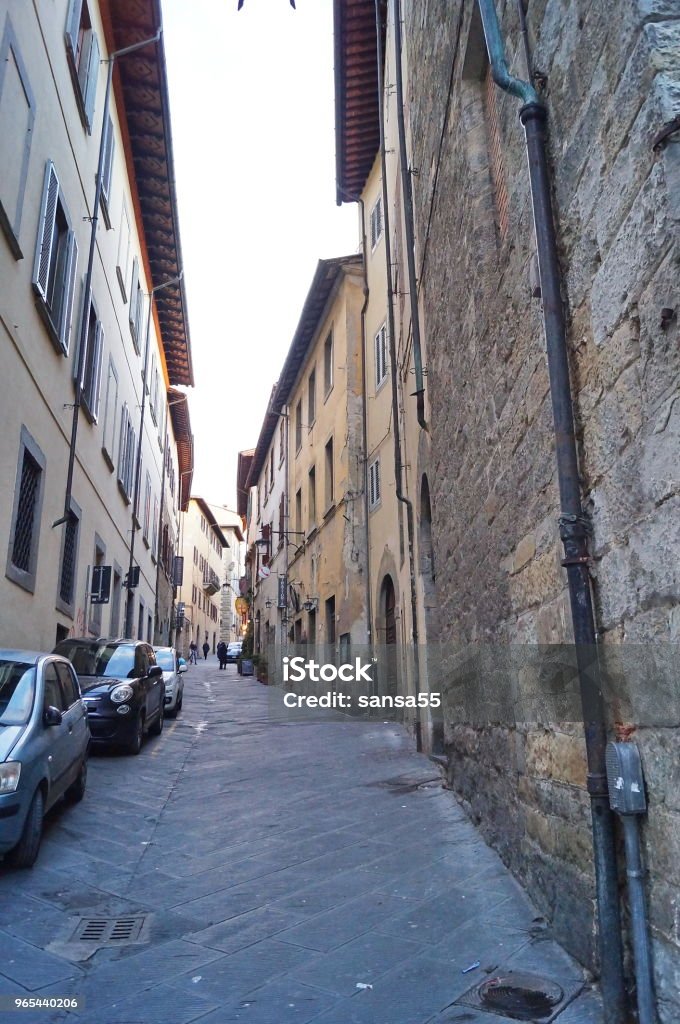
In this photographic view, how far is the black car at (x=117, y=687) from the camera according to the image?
9.11 m

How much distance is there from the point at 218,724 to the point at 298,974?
1018cm

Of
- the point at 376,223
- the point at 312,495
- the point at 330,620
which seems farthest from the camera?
the point at 312,495

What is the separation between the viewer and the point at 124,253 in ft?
51.8

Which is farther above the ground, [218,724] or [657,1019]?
[218,724]

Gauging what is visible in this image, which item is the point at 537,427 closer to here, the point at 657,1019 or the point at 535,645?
the point at 535,645

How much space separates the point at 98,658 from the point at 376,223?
9.26 metres

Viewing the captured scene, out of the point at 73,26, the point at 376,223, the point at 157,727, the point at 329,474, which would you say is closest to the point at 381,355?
the point at 376,223

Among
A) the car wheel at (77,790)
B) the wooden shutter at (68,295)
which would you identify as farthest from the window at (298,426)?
the car wheel at (77,790)

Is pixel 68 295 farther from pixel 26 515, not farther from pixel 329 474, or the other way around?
pixel 329 474

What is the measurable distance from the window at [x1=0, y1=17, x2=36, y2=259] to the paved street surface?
5432 mm

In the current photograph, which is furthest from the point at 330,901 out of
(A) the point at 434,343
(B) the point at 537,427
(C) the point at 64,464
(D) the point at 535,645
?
(C) the point at 64,464

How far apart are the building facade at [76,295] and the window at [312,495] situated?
4.12 m

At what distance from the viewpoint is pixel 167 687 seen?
13938mm

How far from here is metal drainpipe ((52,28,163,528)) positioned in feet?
36.4
